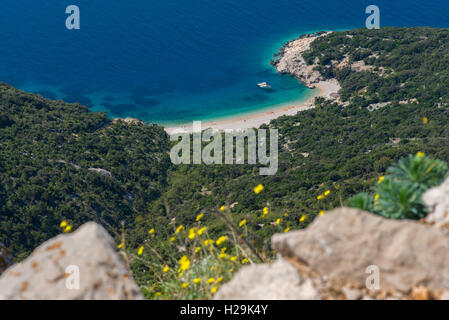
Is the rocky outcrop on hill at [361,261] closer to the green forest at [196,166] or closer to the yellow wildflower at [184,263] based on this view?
the yellow wildflower at [184,263]

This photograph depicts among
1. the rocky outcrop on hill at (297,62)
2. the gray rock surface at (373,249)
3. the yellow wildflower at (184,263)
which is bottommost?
the yellow wildflower at (184,263)

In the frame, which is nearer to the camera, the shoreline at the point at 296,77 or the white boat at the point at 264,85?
the shoreline at the point at 296,77

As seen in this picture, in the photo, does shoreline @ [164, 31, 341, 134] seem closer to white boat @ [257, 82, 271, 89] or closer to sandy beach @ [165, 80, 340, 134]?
sandy beach @ [165, 80, 340, 134]

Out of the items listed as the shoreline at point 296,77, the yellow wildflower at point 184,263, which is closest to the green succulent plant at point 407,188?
the yellow wildflower at point 184,263

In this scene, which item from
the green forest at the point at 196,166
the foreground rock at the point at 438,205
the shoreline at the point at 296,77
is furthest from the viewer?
the shoreline at the point at 296,77

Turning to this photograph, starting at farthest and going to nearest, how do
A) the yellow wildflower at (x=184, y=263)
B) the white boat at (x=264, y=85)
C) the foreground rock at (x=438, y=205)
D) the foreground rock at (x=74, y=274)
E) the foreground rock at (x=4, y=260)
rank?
1. the white boat at (x=264, y=85)
2. the foreground rock at (x=4, y=260)
3. the yellow wildflower at (x=184, y=263)
4. the foreground rock at (x=74, y=274)
5. the foreground rock at (x=438, y=205)

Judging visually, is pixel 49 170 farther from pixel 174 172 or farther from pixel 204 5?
pixel 204 5

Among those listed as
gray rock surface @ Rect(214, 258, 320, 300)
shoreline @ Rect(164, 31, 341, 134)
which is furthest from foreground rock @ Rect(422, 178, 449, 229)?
shoreline @ Rect(164, 31, 341, 134)
